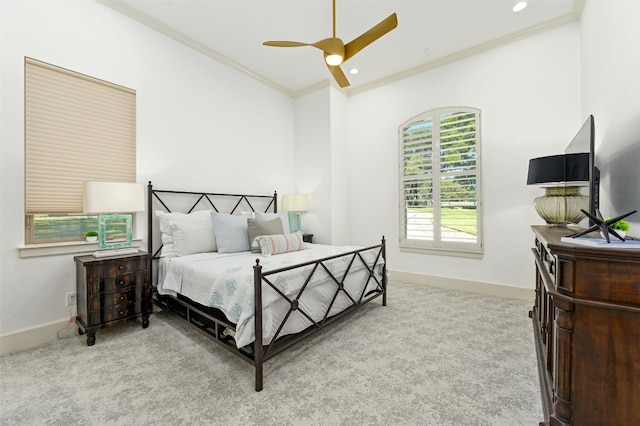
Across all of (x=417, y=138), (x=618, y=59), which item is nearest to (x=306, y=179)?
(x=417, y=138)

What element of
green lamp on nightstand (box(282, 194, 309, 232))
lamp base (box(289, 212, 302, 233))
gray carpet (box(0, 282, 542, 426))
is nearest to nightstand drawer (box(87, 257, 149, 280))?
gray carpet (box(0, 282, 542, 426))

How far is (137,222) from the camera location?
2.90 meters

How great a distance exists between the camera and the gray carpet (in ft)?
4.82

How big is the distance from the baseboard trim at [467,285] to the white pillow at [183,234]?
2892mm

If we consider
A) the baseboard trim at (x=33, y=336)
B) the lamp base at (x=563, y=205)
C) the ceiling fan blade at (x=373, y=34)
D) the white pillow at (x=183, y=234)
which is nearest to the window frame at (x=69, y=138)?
the white pillow at (x=183, y=234)

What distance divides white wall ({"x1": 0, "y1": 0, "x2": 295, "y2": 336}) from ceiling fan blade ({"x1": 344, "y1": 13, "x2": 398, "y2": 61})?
212cm

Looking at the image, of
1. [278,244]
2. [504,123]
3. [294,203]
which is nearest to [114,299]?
[278,244]

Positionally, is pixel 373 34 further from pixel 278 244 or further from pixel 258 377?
pixel 258 377

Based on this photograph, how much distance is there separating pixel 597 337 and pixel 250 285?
1734mm

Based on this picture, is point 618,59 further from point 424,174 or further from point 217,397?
point 217,397

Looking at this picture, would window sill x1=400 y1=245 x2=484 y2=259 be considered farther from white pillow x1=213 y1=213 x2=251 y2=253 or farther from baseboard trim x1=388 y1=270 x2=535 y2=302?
white pillow x1=213 y1=213 x2=251 y2=253

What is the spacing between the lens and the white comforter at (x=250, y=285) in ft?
5.90

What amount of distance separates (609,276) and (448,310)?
2.16 m

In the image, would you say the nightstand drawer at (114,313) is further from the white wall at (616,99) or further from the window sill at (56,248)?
the white wall at (616,99)
